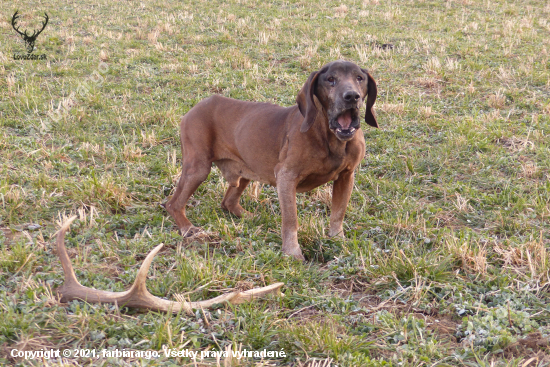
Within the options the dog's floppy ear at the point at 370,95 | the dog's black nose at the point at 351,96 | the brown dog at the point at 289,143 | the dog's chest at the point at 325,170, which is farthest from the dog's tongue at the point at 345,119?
the dog's floppy ear at the point at 370,95

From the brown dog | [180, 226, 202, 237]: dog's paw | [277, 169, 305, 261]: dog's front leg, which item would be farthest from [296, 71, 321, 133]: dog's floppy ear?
[180, 226, 202, 237]: dog's paw

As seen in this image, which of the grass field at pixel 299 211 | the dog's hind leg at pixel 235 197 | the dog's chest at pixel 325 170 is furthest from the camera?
the dog's hind leg at pixel 235 197

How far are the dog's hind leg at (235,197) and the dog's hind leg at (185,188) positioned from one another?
1.47 ft

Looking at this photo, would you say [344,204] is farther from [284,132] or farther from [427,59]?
[427,59]

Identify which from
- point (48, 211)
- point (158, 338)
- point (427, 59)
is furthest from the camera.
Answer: point (427, 59)

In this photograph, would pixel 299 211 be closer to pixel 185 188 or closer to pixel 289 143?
pixel 289 143

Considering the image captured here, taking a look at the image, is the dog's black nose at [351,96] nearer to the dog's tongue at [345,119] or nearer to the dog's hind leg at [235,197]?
the dog's tongue at [345,119]

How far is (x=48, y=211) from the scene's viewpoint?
4918 mm

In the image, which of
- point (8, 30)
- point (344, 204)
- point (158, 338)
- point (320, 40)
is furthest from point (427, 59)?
point (8, 30)

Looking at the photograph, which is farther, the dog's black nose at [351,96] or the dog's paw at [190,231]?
the dog's paw at [190,231]

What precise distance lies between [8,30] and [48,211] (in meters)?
9.64

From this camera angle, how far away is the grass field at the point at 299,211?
3.01 metres

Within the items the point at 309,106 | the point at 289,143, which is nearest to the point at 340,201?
the point at 289,143

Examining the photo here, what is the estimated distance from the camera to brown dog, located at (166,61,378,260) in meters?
4.15
